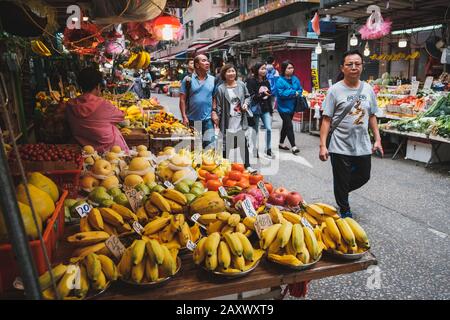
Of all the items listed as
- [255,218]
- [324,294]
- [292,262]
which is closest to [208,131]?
[324,294]

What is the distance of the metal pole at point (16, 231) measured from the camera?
1.10 meters

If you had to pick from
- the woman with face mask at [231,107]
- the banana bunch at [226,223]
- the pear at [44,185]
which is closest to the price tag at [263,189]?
the banana bunch at [226,223]

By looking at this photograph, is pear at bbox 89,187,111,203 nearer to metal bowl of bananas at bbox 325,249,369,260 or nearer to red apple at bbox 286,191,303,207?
red apple at bbox 286,191,303,207

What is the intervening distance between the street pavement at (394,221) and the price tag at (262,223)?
140cm

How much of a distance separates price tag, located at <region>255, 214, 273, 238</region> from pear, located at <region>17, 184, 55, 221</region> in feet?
3.80

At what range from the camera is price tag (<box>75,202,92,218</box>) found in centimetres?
243

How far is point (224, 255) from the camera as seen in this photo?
1907 mm

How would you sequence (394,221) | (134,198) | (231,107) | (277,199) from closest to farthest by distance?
(134,198) → (277,199) → (394,221) → (231,107)

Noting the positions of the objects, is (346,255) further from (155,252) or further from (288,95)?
(288,95)

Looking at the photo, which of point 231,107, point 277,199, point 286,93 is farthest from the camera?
point 286,93

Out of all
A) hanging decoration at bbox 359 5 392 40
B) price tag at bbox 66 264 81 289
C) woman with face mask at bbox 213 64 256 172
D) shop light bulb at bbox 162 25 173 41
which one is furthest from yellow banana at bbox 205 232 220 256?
hanging decoration at bbox 359 5 392 40

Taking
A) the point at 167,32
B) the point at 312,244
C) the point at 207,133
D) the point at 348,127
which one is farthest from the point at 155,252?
the point at 167,32

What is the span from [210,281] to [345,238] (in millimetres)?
811

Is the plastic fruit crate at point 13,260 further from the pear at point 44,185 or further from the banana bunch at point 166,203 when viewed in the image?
the banana bunch at point 166,203
